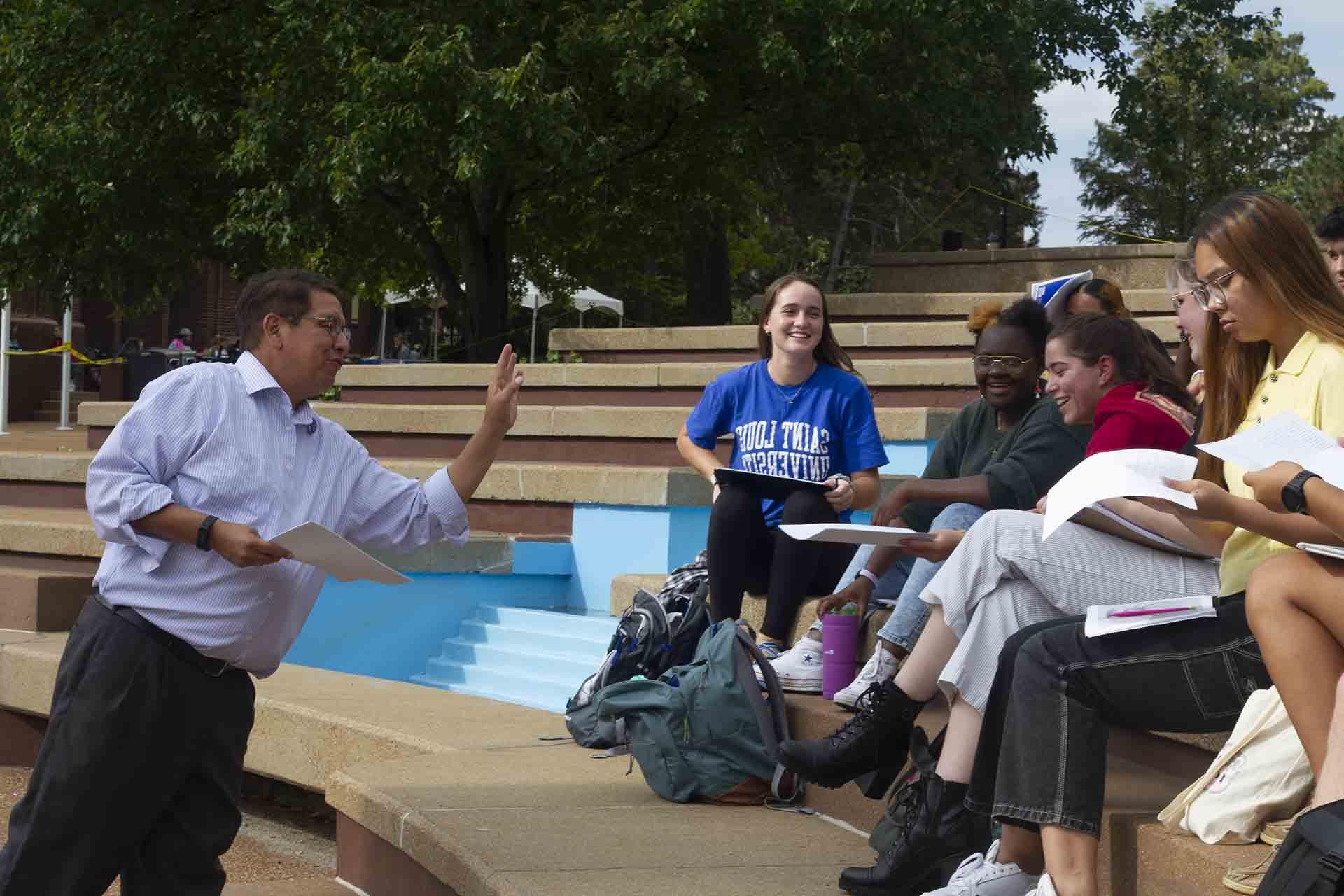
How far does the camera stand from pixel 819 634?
4.92 m

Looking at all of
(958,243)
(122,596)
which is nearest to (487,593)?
(122,596)

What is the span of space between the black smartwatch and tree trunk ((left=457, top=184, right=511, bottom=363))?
11544 millimetres

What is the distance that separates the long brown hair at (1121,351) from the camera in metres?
4.21

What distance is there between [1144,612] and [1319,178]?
35.8 metres

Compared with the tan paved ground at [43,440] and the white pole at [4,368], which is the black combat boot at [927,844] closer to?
the tan paved ground at [43,440]

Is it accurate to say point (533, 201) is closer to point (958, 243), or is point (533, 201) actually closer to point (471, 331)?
point (471, 331)

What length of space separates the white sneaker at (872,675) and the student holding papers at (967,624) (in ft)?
0.75

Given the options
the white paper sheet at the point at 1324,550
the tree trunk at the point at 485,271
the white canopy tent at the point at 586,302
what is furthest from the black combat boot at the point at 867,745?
the white canopy tent at the point at 586,302

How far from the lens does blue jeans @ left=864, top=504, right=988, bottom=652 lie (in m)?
4.29

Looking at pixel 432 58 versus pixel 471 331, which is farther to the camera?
pixel 471 331

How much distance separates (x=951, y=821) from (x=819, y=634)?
140cm

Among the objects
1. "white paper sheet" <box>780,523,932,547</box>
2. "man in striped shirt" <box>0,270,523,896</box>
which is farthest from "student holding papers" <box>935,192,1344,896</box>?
"man in striped shirt" <box>0,270,523,896</box>

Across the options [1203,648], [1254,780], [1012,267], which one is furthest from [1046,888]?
[1012,267]

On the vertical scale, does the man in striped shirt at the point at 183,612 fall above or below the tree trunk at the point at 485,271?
below
